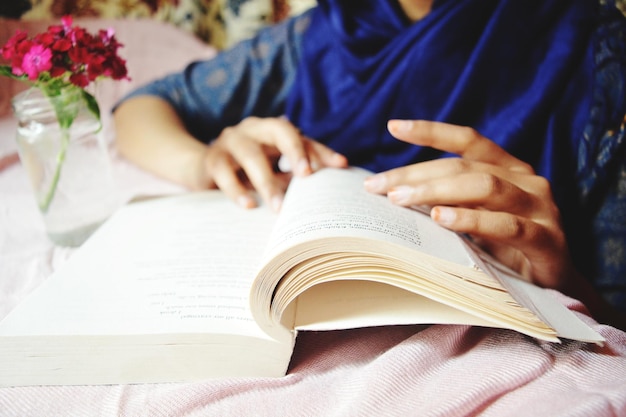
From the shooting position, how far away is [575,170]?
64cm

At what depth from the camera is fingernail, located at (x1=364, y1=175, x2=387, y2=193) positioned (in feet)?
1.62

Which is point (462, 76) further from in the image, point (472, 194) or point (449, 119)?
point (472, 194)

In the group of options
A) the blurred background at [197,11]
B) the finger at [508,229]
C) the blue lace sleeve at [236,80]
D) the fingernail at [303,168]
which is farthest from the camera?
the blurred background at [197,11]

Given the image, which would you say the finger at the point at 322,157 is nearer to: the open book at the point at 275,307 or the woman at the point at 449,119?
the woman at the point at 449,119

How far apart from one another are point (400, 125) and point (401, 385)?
10.5 inches

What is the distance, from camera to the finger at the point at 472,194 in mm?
454

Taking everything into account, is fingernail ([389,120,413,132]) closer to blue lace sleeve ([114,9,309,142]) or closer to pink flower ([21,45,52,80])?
pink flower ([21,45,52,80])

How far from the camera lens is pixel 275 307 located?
0.37 m

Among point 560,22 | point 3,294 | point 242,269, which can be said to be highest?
point 560,22

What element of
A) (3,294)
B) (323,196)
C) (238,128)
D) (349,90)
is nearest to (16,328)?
(3,294)

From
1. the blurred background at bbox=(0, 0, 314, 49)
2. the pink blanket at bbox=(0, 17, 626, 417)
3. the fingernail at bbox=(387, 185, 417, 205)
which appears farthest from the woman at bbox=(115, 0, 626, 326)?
the blurred background at bbox=(0, 0, 314, 49)

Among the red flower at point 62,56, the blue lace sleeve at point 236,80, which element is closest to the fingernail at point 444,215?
the red flower at point 62,56

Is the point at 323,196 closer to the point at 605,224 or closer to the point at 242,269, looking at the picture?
the point at 242,269

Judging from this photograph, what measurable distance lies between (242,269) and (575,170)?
50 centimetres
